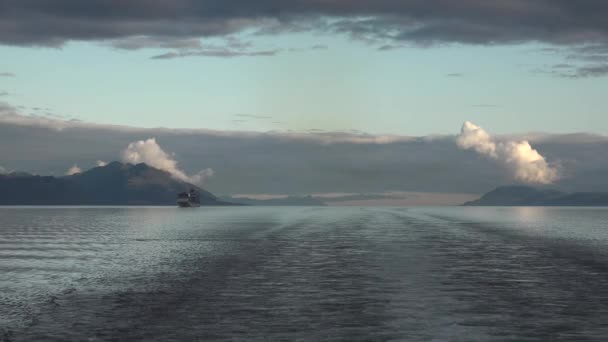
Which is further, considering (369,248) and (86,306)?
(369,248)

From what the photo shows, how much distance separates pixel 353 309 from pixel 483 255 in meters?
40.1

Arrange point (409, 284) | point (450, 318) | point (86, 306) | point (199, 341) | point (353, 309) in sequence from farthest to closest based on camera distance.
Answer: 1. point (409, 284)
2. point (86, 306)
3. point (353, 309)
4. point (450, 318)
5. point (199, 341)

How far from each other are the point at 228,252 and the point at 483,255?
82.0 ft

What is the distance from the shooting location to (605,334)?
24.6m

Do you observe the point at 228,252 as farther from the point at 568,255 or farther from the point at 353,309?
the point at 353,309

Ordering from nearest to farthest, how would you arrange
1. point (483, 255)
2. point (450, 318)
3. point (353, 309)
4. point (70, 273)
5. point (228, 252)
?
1. point (450, 318)
2. point (353, 309)
3. point (70, 273)
4. point (483, 255)
5. point (228, 252)

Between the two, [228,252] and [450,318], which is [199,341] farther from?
[228,252]

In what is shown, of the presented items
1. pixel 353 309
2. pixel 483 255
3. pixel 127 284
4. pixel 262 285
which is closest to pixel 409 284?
pixel 262 285

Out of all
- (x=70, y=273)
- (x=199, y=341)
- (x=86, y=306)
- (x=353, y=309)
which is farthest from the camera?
(x=70, y=273)

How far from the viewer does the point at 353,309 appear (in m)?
30.5

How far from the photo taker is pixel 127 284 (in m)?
42.5

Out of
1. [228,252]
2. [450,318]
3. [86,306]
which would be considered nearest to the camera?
[450,318]

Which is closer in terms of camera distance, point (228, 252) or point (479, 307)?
point (479, 307)

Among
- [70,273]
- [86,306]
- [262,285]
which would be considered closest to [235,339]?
[86,306]
